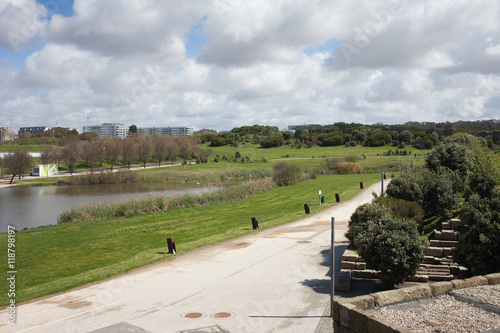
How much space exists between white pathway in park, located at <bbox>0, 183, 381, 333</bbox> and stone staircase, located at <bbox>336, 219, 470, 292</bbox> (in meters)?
0.79

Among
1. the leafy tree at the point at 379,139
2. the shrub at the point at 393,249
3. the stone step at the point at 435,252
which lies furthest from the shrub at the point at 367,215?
the leafy tree at the point at 379,139

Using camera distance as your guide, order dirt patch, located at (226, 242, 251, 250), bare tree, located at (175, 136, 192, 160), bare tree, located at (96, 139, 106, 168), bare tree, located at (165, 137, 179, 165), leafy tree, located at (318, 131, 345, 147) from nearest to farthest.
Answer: dirt patch, located at (226, 242, 251, 250) → bare tree, located at (96, 139, 106, 168) → bare tree, located at (165, 137, 179, 165) → bare tree, located at (175, 136, 192, 160) → leafy tree, located at (318, 131, 345, 147)

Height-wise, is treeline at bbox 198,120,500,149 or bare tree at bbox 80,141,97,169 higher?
treeline at bbox 198,120,500,149

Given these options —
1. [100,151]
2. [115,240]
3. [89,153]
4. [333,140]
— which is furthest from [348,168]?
[100,151]

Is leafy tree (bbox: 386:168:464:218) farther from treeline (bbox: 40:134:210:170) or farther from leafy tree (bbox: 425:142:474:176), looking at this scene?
treeline (bbox: 40:134:210:170)

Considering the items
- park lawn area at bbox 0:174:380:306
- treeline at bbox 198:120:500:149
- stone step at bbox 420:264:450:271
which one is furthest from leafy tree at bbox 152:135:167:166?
stone step at bbox 420:264:450:271

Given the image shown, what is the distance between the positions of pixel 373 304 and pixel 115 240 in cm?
1769

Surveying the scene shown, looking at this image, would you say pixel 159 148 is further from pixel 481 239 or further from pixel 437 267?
pixel 481 239

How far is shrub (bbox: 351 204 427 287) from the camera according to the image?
1159 centimetres

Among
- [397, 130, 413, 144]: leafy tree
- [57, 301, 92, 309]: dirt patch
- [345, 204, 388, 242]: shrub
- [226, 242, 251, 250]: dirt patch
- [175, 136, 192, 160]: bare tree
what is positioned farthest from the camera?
[175, 136, 192, 160]: bare tree

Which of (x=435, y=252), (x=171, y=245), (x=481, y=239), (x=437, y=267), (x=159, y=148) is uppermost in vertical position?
(x=159, y=148)

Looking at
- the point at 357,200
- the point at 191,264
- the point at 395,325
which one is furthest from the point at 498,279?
the point at 357,200

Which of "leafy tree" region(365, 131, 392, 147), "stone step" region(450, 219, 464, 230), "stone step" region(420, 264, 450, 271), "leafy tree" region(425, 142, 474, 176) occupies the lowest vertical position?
"stone step" region(420, 264, 450, 271)

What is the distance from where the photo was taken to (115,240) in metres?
22.9
